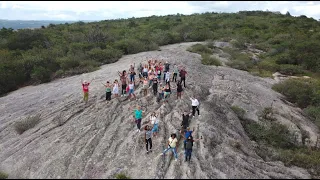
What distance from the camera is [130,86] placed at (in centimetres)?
1836

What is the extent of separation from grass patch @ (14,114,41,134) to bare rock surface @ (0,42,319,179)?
0.37m

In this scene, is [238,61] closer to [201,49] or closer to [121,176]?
[201,49]

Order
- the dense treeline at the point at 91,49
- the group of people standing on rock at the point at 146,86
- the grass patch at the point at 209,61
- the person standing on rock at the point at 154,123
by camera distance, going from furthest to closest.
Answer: the grass patch at the point at 209,61, the dense treeline at the point at 91,49, the group of people standing on rock at the point at 146,86, the person standing on rock at the point at 154,123

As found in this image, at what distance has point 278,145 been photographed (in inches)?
690

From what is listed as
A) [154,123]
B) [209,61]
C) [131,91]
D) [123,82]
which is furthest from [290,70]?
[154,123]

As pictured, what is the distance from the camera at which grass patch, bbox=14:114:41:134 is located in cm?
1784

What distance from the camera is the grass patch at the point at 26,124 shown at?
1784 cm

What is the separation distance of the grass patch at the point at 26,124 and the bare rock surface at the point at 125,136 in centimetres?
37

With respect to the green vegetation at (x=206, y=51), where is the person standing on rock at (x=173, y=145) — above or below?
below

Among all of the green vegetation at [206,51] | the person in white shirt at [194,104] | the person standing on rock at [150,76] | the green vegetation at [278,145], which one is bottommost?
the green vegetation at [278,145]

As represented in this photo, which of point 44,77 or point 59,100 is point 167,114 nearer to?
point 59,100

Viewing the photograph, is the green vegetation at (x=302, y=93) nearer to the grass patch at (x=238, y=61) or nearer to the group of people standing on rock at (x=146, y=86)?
→ the grass patch at (x=238, y=61)

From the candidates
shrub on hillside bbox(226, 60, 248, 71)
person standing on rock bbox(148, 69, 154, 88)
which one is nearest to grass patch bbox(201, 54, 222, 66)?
shrub on hillside bbox(226, 60, 248, 71)

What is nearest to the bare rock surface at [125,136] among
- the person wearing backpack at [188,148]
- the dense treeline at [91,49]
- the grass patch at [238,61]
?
the person wearing backpack at [188,148]
